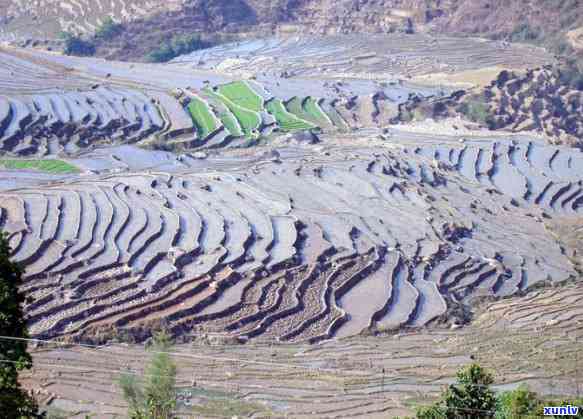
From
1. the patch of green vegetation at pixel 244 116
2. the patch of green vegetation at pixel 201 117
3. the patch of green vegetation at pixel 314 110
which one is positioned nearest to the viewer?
the patch of green vegetation at pixel 201 117

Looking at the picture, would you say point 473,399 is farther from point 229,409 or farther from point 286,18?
point 286,18

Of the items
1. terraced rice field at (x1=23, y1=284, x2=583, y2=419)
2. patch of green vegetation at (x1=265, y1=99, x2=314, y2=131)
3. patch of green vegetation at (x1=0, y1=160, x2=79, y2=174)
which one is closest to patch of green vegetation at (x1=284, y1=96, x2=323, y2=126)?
patch of green vegetation at (x1=265, y1=99, x2=314, y2=131)

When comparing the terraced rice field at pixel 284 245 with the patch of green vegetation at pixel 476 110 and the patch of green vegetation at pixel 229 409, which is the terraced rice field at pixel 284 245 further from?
the patch of green vegetation at pixel 476 110

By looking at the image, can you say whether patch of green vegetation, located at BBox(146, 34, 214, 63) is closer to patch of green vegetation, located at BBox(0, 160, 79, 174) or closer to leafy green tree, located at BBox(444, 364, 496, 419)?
patch of green vegetation, located at BBox(0, 160, 79, 174)

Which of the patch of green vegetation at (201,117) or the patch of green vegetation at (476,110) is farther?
the patch of green vegetation at (476,110)

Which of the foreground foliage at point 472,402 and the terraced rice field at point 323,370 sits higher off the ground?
the foreground foliage at point 472,402

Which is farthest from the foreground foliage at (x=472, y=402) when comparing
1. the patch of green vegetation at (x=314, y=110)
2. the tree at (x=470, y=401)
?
the patch of green vegetation at (x=314, y=110)

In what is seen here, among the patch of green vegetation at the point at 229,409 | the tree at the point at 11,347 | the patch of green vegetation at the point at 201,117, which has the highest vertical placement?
the tree at the point at 11,347

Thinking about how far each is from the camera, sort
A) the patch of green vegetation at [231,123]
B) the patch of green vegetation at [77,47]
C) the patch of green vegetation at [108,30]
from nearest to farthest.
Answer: the patch of green vegetation at [231,123] → the patch of green vegetation at [77,47] → the patch of green vegetation at [108,30]
